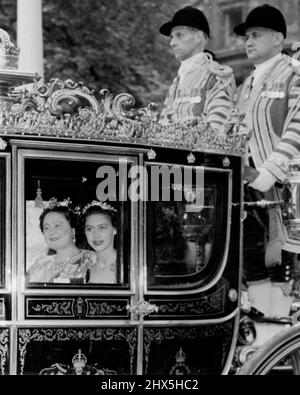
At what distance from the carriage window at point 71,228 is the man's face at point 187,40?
1.85m

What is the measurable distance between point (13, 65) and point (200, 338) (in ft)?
5.67

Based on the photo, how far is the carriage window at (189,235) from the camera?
6551 mm

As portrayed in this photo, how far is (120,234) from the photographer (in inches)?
254

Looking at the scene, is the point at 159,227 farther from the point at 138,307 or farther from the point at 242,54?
the point at 242,54

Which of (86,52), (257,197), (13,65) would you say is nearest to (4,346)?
(13,65)

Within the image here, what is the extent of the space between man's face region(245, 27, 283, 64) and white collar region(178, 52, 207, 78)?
0.31m

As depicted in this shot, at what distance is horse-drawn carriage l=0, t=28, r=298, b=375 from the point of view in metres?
6.23

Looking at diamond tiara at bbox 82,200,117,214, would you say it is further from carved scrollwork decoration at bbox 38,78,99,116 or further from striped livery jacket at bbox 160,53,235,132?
striped livery jacket at bbox 160,53,235,132

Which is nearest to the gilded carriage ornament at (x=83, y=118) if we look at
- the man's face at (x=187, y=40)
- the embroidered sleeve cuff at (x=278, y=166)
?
the embroidered sleeve cuff at (x=278, y=166)

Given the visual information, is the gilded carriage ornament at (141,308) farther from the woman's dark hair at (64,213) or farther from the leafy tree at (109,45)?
the leafy tree at (109,45)

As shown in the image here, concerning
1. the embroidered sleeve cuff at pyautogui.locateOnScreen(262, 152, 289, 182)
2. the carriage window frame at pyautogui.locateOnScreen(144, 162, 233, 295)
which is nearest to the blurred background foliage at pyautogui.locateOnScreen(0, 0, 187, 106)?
the embroidered sleeve cuff at pyautogui.locateOnScreen(262, 152, 289, 182)

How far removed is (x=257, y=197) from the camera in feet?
24.3

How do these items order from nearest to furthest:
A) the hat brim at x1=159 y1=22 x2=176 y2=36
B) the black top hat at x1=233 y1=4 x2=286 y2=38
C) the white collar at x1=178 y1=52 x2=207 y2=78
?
the black top hat at x1=233 y1=4 x2=286 y2=38 < the white collar at x1=178 y1=52 x2=207 y2=78 < the hat brim at x1=159 y1=22 x2=176 y2=36

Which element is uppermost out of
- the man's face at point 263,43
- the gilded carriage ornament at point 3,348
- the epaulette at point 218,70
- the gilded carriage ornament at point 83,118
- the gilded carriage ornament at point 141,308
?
the man's face at point 263,43
